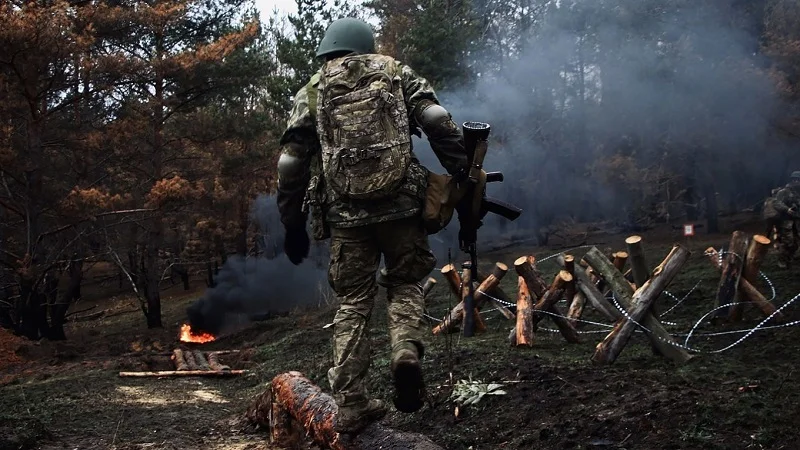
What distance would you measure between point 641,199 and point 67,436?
74.7ft

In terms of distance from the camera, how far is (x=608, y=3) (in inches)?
803

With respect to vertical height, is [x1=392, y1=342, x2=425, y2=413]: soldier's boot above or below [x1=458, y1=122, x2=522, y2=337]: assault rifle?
below

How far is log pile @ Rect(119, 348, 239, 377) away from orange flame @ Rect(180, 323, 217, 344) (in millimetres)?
4146

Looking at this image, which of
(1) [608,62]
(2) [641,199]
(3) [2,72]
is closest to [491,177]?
(3) [2,72]

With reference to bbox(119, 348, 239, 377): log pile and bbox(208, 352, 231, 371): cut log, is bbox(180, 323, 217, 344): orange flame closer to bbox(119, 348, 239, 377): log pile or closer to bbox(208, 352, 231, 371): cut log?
bbox(119, 348, 239, 377): log pile

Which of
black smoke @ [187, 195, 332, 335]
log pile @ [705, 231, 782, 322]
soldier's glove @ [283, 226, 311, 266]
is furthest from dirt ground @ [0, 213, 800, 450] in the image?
black smoke @ [187, 195, 332, 335]

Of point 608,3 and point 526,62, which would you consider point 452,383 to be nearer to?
point 608,3

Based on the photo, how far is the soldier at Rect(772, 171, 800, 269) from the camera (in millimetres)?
11055

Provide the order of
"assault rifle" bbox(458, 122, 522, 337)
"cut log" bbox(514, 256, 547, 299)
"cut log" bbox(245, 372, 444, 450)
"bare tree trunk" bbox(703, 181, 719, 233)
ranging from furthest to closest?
"bare tree trunk" bbox(703, 181, 719, 233) < "cut log" bbox(514, 256, 547, 299) < "assault rifle" bbox(458, 122, 522, 337) < "cut log" bbox(245, 372, 444, 450)

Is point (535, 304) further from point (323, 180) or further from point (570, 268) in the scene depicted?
point (323, 180)

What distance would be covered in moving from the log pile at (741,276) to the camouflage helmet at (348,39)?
4923mm

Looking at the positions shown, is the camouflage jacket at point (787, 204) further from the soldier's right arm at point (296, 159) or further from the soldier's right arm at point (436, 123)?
the soldier's right arm at point (296, 159)

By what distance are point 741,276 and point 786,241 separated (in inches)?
154

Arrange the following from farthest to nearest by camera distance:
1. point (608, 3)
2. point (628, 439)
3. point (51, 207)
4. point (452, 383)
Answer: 1. point (608, 3)
2. point (51, 207)
3. point (452, 383)
4. point (628, 439)
